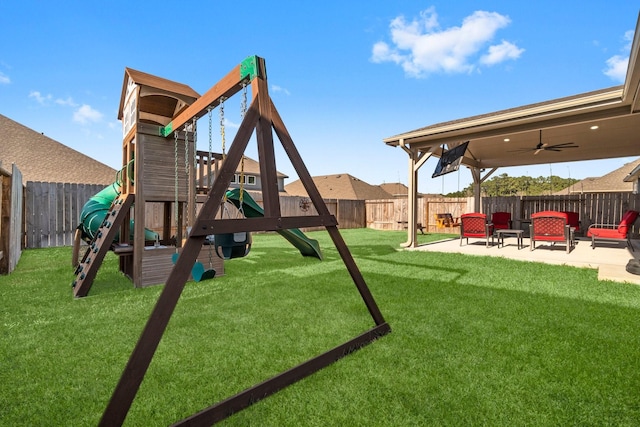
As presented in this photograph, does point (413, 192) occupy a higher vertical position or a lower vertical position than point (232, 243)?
higher

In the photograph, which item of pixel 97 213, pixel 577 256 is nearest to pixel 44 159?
pixel 97 213

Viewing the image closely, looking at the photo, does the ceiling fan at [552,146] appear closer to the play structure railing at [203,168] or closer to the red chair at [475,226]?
the red chair at [475,226]

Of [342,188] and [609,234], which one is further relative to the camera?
[342,188]

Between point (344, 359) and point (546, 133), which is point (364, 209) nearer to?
point (546, 133)

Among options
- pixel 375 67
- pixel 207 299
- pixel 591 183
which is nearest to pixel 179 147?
pixel 207 299

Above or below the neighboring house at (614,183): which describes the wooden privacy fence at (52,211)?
below

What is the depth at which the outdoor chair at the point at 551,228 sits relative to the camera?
7270 mm

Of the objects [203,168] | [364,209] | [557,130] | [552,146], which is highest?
[557,130]

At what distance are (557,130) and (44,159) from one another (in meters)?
27.2

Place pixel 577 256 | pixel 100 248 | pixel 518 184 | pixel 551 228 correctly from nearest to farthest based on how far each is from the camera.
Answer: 1. pixel 100 248
2. pixel 577 256
3. pixel 551 228
4. pixel 518 184

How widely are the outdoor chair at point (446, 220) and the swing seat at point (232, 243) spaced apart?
12.7 m

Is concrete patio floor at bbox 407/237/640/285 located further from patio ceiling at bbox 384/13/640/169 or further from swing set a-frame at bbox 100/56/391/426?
swing set a-frame at bbox 100/56/391/426

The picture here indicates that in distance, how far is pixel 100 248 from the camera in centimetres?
420

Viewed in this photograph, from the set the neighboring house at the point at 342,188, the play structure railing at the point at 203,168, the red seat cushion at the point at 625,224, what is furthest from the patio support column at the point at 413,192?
the neighboring house at the point at 342,188
